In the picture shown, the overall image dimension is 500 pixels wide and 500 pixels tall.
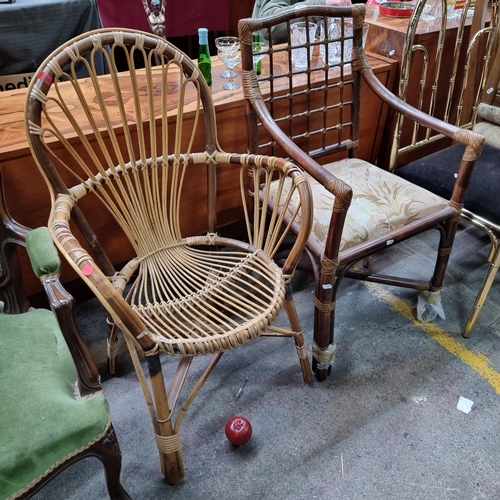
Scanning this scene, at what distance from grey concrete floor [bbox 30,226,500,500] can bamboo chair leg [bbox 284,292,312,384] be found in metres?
0.05

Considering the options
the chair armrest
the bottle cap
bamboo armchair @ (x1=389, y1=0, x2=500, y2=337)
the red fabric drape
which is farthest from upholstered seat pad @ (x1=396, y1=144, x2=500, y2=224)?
the red fabric drape

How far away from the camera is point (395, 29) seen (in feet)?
6.02

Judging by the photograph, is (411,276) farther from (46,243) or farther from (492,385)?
(46,243)

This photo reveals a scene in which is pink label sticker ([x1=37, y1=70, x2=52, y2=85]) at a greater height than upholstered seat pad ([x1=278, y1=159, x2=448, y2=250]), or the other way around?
pink label sticker ([x1=37, y1=70, x2=52, y2=85])

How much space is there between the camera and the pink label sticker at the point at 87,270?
0.85m

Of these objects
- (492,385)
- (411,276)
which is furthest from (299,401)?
(411,276)

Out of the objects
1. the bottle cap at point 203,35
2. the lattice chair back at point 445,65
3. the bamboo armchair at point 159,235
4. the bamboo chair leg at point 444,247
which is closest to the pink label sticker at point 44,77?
the bamboo armchair at point 159,235

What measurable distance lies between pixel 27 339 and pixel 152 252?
426 millimetres

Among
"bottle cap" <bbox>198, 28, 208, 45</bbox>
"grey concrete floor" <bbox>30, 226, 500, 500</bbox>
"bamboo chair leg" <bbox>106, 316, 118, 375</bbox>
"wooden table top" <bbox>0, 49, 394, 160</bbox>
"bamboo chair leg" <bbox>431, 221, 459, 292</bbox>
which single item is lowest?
"grey concrete floor" <bbox>30, 226, 500, 500</bbox>

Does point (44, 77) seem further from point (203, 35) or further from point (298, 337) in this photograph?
point (298, 337)

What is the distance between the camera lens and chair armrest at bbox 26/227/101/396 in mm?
823

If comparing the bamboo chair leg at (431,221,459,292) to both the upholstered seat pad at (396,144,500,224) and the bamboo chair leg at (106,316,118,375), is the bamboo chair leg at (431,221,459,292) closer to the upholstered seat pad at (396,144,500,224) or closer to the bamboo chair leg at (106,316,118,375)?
the upholstered seat pad at (396,144,500,224)

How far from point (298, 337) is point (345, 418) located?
0.28m

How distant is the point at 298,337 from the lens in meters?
1.36
